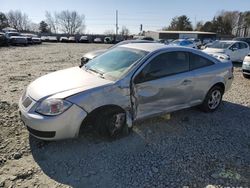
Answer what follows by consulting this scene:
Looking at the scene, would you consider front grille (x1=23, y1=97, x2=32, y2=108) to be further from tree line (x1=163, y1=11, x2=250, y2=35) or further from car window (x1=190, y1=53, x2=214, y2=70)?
tree line (x1=163, y1=11, x2=250, y2=35)

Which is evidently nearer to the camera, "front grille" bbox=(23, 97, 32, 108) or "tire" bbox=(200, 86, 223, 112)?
"front grille" bbox=(23, 97, 32, 108)

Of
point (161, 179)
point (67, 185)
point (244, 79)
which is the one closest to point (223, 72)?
point (161, 179)

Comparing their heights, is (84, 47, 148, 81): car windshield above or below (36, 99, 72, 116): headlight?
above

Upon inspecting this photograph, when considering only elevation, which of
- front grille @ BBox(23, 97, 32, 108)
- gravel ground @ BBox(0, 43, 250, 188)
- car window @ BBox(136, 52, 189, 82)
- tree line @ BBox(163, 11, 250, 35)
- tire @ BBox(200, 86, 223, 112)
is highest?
tree line @ BBox(163, 11, 250, 35)

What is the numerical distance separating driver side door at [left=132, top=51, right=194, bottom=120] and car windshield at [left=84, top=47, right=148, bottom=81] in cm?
25

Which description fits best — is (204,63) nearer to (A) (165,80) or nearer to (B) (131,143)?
(A) (165,80)

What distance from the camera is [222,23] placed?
80438 millimetres

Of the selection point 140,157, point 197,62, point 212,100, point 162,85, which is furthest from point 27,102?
point 212,100

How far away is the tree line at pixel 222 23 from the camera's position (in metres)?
74.3

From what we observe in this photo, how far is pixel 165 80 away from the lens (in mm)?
4258

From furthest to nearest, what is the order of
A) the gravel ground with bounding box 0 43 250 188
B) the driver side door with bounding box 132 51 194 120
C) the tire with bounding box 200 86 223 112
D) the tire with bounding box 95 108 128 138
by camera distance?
the tire with bounding box 200 86 223 112 → the driver side door with bounding box 132 51 194 120 → the tire with bounding box 95 108 128 138 → the gravel ground with bounding box 0 43 250 188

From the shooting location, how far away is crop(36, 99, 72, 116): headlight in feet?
10.9

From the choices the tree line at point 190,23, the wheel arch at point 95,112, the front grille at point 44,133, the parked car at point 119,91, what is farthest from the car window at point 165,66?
the tree line at point 190,23

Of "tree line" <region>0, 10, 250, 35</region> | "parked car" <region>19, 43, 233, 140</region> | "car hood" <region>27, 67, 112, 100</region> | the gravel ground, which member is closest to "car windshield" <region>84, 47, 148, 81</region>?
"parked car" <region>19, 43, 233, 140</region>
